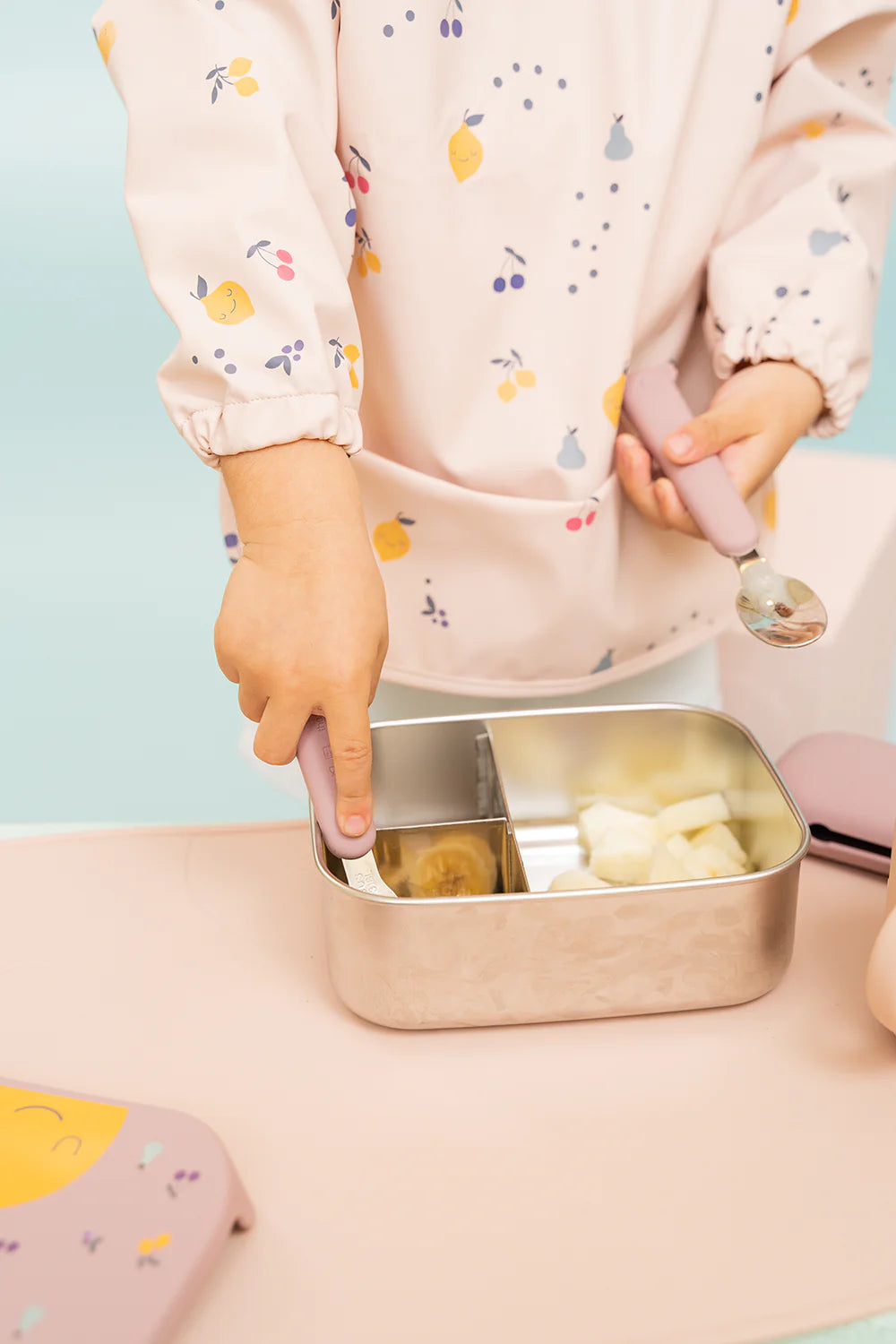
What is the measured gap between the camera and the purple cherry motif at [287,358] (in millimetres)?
531

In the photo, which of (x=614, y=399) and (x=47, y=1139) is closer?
(x=47, y=1139)

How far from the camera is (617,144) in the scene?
2.15 ft

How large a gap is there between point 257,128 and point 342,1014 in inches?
15.9

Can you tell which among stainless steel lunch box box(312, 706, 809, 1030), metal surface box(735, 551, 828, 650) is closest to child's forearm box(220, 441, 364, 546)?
stainless steel lunch box box(312, 706, 809, 1030)

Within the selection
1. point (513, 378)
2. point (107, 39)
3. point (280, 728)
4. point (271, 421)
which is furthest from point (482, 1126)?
point (107, 39)

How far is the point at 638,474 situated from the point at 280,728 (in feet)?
1.03

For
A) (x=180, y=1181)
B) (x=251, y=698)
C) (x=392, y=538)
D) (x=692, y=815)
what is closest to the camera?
(x=180, y=1181)

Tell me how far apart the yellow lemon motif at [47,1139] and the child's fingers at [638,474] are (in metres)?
0.46

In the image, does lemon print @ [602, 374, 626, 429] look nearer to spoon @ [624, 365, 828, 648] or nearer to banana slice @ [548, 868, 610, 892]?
spoon @ [624, 365, 828, 648]

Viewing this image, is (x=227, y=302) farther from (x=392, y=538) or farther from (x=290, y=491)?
(x=392, y=538)

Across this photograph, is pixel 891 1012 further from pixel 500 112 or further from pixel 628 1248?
pixel 500 112

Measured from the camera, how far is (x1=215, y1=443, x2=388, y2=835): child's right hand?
0.50 meters

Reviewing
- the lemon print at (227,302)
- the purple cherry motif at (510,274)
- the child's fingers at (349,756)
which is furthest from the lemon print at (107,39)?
the child's fingers at (349,756)

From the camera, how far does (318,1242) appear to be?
43cm
